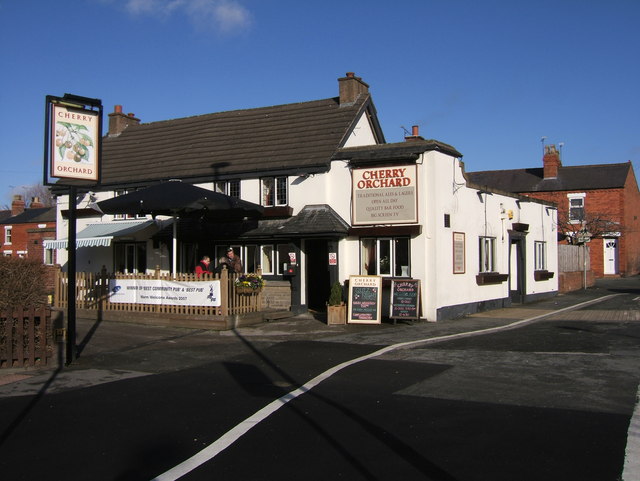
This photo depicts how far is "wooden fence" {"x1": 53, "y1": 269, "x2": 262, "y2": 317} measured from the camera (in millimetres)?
15727

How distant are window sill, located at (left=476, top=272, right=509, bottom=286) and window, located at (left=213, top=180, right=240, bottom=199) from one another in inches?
310

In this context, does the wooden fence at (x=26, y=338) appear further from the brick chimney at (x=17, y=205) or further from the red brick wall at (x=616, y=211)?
the brick chimney at (x=17, y=205)

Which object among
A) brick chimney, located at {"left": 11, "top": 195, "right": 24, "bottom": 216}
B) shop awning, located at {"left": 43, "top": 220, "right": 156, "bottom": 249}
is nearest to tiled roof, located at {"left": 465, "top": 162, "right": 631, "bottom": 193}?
shop awning, located at {"left": 43, "top": 220, "right": 156, "bottom": 249}

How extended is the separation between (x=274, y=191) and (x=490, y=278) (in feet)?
23.6

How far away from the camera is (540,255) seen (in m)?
24.7

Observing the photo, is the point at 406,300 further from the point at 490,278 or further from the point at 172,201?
the point at 172,201

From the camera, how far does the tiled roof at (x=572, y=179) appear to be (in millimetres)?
41531

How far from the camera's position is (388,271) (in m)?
17.5

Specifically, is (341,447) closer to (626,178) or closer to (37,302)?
(37,302)

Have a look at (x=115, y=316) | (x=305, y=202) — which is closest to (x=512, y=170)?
(x=305, y=202)

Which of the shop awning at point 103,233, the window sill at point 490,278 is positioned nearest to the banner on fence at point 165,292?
the shop awning at point 103,233

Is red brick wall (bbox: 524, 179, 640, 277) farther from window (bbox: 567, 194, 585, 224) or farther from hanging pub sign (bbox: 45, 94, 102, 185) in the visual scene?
hanging pub sign (bbox: 45, 94, 102, 185)

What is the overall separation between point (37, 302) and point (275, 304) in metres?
8.42

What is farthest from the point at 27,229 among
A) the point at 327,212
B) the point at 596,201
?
the point at 596,201
